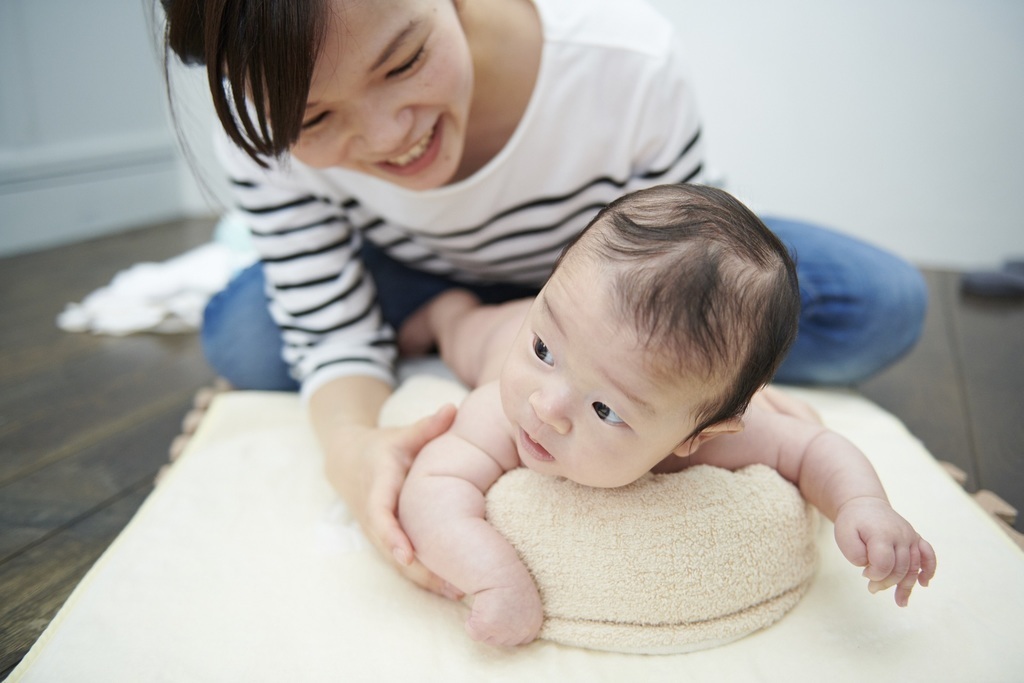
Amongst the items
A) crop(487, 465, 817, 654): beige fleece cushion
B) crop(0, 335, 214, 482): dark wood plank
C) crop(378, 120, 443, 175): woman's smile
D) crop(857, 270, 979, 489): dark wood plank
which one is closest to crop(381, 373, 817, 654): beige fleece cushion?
crop(487, 465, 817, 654): beige fleece cushion

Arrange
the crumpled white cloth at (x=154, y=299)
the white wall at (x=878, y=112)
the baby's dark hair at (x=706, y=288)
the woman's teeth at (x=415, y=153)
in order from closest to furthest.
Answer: the baby's dark hair at (x=706, y=288) → the woman's teeth at (x=415, y=153) → the crumpled white cloth at (x=154, y=299) → the white wall at (x=878, y=112)

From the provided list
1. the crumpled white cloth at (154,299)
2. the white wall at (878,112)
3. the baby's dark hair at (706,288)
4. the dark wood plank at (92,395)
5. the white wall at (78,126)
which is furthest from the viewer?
the white wall at (78,126)

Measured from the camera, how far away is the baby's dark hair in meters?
0.53

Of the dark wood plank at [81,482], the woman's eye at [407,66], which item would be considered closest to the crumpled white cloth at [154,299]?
the dark wood plank at [81,482]

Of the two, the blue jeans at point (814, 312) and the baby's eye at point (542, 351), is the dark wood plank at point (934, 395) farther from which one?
the baby's eye at point (542, 351)

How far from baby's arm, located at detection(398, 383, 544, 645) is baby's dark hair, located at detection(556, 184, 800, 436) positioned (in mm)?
198

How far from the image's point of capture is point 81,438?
108 centimetres

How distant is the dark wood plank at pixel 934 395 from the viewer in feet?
3.49

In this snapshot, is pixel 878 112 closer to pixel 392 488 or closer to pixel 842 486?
pixel 842 486

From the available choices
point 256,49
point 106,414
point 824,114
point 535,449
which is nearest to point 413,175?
point 256,49

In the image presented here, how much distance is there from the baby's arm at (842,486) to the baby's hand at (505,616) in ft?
0.72

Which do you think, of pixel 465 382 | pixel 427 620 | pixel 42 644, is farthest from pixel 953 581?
pixel 42 644

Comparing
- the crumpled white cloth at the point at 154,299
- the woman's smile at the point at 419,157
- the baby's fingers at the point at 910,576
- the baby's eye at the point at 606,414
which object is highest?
the woman's smile at the point at 419,157

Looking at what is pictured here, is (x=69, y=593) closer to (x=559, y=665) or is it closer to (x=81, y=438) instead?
(x=81, y=438)
